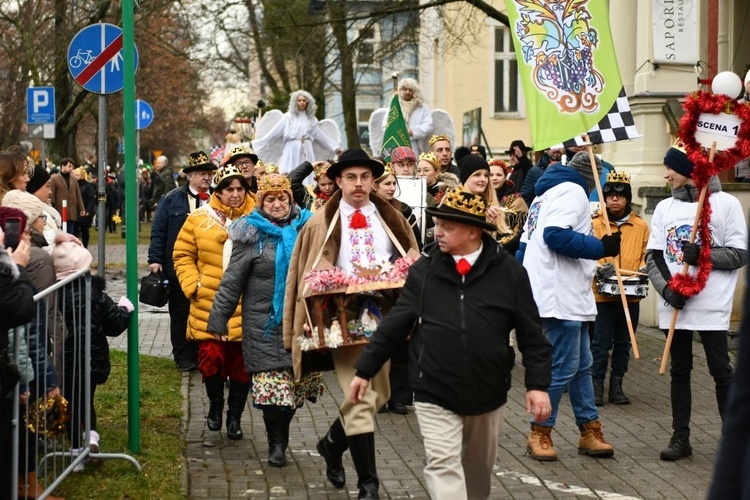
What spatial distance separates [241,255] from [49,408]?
183cm

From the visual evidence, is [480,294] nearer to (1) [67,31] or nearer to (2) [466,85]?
(1) [67,31]

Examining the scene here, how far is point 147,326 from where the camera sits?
49.8 ft

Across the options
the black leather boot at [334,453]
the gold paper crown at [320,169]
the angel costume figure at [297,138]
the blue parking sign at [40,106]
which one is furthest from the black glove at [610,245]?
the blue parking sign at [40,106]

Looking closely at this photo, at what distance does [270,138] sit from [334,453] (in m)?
10.7

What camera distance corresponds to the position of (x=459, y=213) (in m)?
5.77

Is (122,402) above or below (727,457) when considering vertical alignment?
below

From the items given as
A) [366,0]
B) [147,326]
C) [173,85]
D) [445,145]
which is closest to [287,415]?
[445,145]

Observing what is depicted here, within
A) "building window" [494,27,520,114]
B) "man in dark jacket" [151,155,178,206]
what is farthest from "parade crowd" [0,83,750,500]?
"building window" [494,27,520,114]

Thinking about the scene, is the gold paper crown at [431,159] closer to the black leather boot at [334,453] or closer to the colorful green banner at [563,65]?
the colorful green banner at [563,65]

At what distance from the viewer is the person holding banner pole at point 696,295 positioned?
25.7 feet

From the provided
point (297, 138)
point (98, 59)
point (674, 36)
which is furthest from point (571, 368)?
point (297, 138)

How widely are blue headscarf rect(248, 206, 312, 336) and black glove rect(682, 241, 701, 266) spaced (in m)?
2.33

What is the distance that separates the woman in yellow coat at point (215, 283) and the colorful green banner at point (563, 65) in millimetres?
2085

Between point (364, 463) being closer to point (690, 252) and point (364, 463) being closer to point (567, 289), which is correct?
point (567, 289)
